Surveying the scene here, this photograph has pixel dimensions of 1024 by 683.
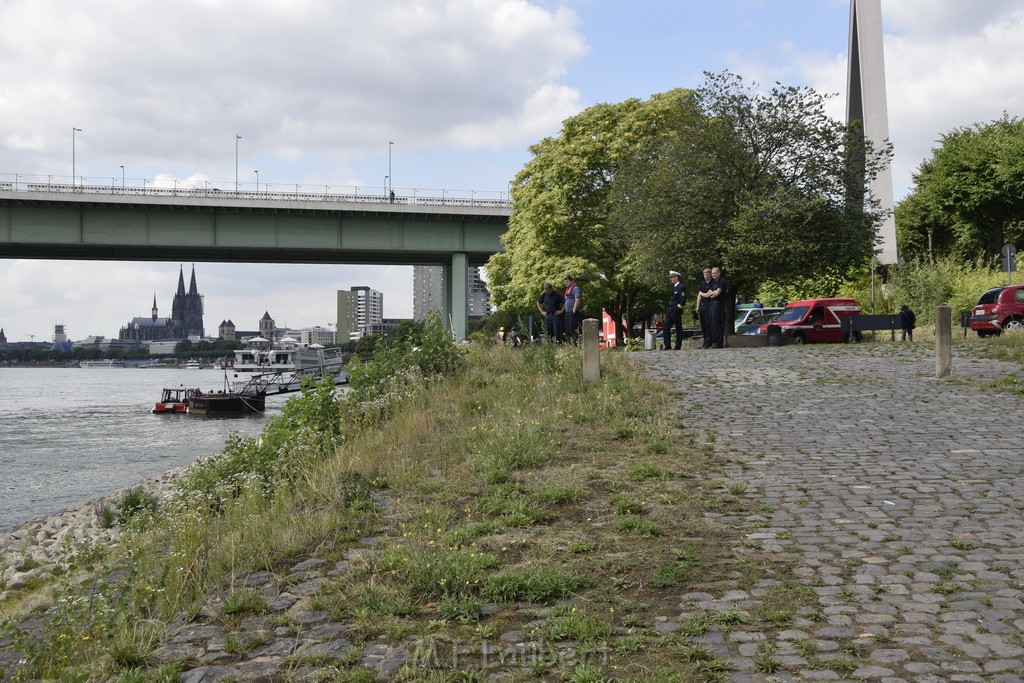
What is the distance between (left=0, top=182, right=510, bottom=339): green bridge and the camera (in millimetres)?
40188

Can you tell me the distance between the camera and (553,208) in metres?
39.3

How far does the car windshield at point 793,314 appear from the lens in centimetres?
3150

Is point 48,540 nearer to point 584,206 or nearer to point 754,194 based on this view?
point 754,194

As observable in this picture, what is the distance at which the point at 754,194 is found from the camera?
27734 millimetres

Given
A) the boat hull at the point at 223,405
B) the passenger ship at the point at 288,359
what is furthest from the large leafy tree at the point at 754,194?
the passenger ship at the point at 288,359

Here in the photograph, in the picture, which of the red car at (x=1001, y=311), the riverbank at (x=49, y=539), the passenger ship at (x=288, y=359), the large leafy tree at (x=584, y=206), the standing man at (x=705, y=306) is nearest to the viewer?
the riverbank at (x=49, y=539)

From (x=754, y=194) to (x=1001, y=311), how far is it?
8.10 metres

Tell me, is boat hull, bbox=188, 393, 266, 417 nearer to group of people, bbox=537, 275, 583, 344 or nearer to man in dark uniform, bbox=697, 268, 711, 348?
man in dark uniform, bbox=697, 268, 711, 348

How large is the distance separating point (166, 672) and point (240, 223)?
39933 mm

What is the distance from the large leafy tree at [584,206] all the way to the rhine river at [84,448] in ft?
48.9

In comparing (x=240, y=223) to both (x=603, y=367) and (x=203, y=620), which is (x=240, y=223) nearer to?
(x=603, y=367)

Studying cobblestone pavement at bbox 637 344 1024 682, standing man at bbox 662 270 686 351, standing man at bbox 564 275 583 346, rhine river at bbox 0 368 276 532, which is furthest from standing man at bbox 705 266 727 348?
rhine river at bbox 0 368 276 532

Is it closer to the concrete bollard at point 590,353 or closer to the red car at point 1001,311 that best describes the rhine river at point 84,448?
the concrete bollard at point 590,353

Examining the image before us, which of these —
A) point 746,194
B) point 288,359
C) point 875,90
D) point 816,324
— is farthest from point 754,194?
point 288,359
